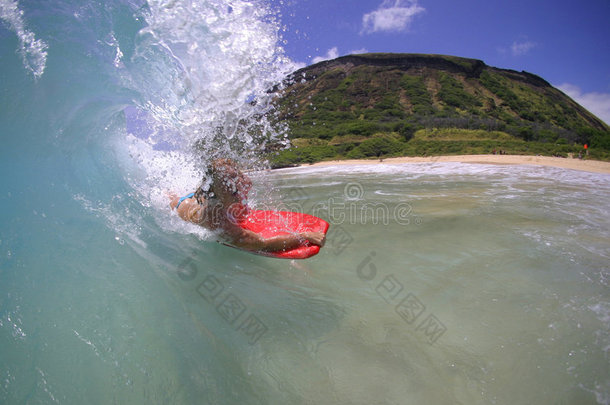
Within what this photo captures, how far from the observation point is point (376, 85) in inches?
2400

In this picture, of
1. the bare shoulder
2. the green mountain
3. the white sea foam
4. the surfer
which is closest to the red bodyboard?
the surfer

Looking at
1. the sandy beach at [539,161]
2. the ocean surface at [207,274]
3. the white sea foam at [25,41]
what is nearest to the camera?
the ocean surface at [207,274]

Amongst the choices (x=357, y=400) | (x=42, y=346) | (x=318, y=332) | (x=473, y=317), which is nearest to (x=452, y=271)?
(x=473, y=317)

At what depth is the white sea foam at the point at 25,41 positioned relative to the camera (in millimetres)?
2332

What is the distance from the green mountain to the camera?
29.0m

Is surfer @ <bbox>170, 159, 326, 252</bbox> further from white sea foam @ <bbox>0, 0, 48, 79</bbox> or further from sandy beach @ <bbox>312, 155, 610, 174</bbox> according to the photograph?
sandy beach @ <bbox>312, 155, 610, 174</bbox>

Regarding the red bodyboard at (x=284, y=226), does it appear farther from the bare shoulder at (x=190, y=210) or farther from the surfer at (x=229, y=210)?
the bare shoulder at (x=190, y=210)

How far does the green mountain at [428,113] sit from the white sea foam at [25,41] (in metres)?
21.4

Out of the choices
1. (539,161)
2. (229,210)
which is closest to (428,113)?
(539,161)

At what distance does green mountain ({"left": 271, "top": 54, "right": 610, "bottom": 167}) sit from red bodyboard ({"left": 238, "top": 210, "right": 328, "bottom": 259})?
20.8m

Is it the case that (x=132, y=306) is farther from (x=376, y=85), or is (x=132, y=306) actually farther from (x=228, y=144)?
(x=376, y=85)

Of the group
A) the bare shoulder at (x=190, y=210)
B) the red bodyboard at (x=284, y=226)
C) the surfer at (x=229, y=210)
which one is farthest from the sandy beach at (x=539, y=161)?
the bare shoulder at (x=190, y=210)

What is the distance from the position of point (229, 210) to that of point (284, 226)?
2.98 feet

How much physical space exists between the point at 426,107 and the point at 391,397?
56.0m
